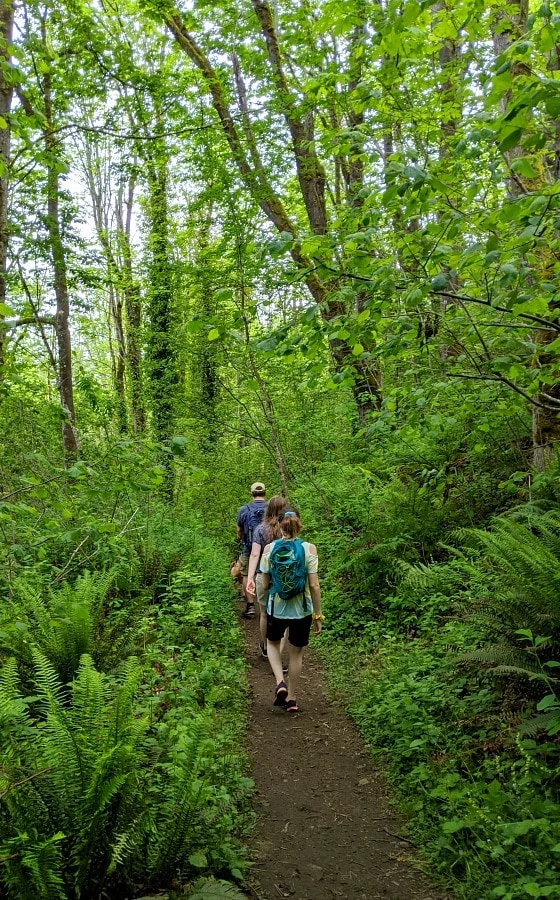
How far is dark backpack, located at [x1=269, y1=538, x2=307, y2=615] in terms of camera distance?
6.02 m

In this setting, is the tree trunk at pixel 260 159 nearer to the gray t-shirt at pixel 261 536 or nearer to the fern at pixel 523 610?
the gray t-shirt at pixel 261 536

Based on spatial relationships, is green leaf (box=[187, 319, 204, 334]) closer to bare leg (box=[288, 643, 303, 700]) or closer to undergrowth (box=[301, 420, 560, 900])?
undergrowth (box=[301, 420, 560, 900])

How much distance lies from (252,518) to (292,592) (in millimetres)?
3509

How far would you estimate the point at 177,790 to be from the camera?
3516 mm

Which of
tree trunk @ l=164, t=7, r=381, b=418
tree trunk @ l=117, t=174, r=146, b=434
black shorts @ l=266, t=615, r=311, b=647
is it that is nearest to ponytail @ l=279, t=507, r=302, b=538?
black shorts @ l=266, t=615, r=311, b=647

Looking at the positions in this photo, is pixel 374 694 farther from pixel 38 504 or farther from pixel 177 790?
pixel 38 504

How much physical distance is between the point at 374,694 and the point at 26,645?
11.2 ft

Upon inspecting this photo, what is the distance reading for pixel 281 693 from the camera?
6.33 m

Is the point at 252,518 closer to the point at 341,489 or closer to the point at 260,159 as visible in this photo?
the point at 341,489

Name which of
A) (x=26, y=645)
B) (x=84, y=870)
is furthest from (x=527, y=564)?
(x=26, y=645)

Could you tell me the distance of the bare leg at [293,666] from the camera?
6.20 meters

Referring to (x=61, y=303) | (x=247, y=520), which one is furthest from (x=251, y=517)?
(x=61, y=303)

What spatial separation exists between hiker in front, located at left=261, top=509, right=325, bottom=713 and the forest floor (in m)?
0.47

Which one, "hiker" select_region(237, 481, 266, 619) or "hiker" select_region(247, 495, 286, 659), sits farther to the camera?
"hiker" select_region(237, 481, 266, 619)
